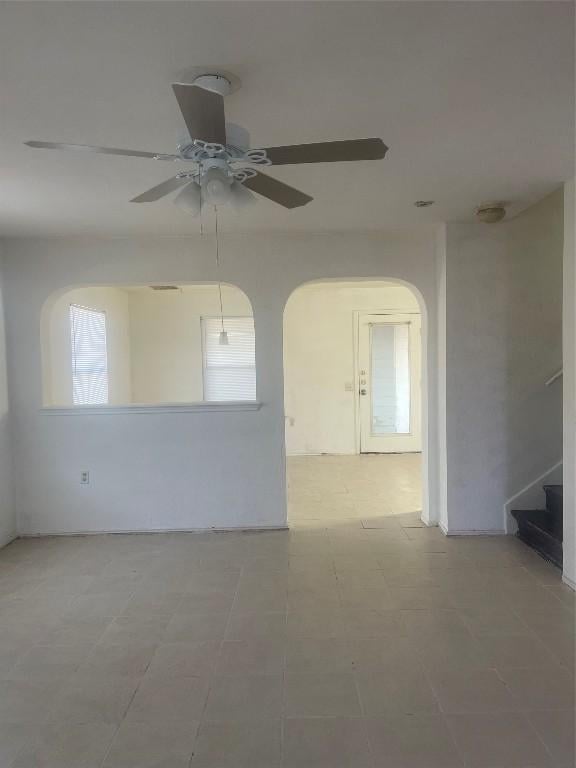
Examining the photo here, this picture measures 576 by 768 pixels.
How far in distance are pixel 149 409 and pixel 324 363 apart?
3.56m

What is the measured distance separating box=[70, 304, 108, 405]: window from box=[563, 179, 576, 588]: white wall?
453cm

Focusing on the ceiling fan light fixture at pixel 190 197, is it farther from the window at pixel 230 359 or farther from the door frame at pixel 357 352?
the door frame at pixel 357 352

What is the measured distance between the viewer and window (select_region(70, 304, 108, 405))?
5.53 meters

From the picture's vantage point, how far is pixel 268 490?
4293mm

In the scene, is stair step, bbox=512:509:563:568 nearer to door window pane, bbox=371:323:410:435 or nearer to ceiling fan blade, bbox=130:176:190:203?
ceiling fan blade, bbox=130:176:190:203

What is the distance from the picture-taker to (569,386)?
3.14 meters

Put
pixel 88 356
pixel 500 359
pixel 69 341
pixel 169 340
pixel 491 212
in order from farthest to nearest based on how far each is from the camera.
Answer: pixel 169 340 → pixel 88 356 → pixel 69 341 → pixel 500 359 → pixel 491 212

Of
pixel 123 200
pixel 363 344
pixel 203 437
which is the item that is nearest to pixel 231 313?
pixel 363 344

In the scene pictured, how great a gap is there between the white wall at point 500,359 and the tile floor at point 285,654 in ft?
1.70

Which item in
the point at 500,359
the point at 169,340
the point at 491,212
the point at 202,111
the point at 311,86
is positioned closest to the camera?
the point at 202,111

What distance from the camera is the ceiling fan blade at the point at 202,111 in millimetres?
1408

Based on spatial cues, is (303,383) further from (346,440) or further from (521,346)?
(521,346)

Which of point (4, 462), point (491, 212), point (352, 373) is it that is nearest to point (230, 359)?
point (352, 373)

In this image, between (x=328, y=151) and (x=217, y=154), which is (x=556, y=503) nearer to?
(x=328, y=151)
